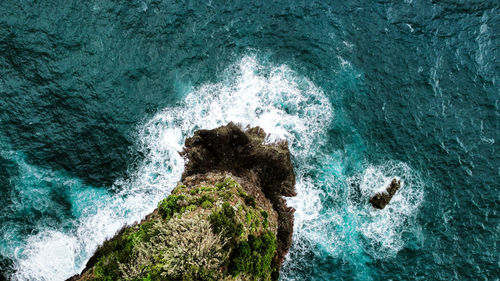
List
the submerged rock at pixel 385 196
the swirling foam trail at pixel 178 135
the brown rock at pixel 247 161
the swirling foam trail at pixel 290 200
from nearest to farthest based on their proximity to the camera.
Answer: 1. the swirling foam trail at pixel 178 135
2. the brown rock at pixel 247 161
3. the swirling foam trail at pixel 290 200
4. the submerged rock at pixel 385 196

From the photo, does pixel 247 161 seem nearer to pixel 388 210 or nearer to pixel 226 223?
pixel 226 223

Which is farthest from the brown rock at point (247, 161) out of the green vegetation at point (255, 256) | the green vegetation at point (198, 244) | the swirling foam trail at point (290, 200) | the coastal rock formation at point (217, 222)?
the green vegetation at point (255, 256)

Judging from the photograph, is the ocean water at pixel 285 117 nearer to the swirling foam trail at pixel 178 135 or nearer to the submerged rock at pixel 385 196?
the swirling foam trail at pixel 178 135

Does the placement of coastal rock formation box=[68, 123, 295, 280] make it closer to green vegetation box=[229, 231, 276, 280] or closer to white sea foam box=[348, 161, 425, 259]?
green vegetation box=[229, 231, 276, 280]

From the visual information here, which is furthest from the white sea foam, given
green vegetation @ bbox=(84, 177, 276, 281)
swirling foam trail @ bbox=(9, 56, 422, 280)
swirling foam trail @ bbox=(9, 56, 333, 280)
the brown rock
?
green vegetation @ bbox=(84, 177, 276, 281)

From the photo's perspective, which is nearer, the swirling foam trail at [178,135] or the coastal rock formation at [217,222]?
the coastal rock formation at [217,222]

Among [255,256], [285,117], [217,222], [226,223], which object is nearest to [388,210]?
[285,117]

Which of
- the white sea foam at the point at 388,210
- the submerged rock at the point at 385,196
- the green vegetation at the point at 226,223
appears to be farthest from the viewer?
the submerged rock at the point at 385,196
